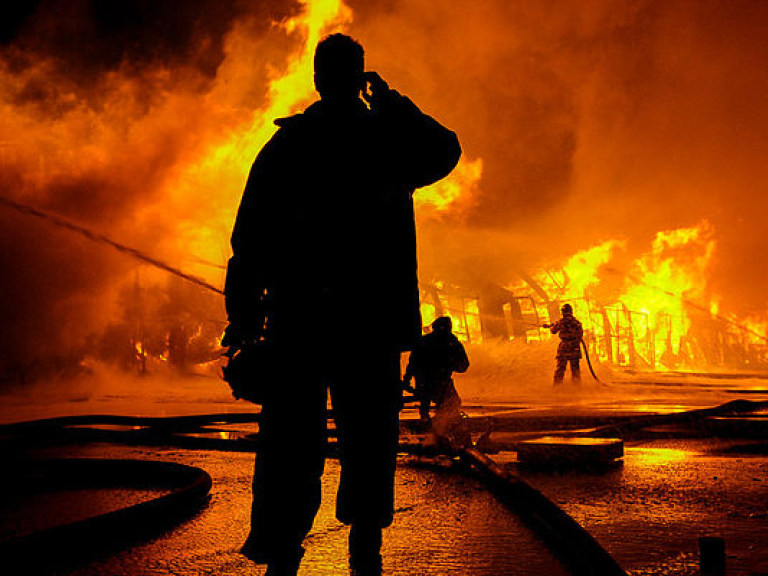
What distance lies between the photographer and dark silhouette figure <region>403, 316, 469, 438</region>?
628 cm

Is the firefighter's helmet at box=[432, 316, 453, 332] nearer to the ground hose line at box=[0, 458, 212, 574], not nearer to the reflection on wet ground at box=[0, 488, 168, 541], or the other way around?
the ground hose line at box=[0, 458, 212, 574]

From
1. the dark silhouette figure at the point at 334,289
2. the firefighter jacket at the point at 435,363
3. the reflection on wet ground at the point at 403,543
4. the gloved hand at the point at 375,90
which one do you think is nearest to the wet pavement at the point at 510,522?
the reflection on wet ground at the point at 403,543

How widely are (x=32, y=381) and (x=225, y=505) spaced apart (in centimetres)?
1993

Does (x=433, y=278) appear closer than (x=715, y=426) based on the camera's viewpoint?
No

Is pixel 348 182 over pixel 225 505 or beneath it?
over

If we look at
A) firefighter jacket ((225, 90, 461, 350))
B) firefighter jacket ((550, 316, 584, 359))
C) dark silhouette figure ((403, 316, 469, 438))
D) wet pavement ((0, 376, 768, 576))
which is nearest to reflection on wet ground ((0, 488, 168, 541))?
wet pavement ((0, 376, 768, 576))

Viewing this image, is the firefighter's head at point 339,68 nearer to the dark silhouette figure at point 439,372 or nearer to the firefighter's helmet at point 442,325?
the dark silhouette figure at point 439,372

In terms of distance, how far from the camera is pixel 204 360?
33531 mm

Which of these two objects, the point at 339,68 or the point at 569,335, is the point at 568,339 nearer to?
the point at 569,335

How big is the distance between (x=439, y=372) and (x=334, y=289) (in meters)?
4.50

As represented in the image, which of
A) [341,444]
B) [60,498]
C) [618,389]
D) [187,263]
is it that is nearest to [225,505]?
[60,498]

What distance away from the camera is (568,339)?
15766 millimetres

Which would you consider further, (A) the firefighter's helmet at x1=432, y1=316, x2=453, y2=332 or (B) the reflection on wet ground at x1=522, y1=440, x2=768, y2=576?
(A) the firefighter's helmet at x1=432, y1=316, x2=453, y2=332

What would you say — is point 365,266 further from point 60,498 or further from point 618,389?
point 618,389
